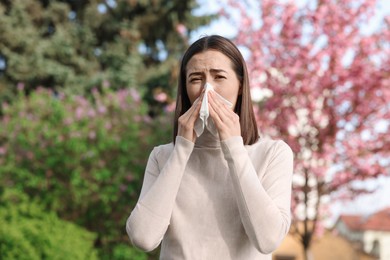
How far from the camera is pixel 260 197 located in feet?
5.96

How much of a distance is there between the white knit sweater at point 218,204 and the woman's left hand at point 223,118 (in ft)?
0.08

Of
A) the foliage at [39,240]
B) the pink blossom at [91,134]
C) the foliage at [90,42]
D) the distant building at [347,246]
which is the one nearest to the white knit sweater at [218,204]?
the foliage at [39,240]

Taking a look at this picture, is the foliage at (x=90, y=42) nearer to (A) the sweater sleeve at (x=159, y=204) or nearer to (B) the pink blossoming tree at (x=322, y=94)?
(B) the pink blossoming tree at (x=322, y=94)

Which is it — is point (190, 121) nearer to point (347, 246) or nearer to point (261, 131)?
point (261, 131)

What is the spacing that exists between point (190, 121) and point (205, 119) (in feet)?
0.14

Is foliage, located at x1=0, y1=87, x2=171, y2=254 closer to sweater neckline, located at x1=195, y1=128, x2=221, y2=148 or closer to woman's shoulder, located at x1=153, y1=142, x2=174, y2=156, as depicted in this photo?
woman's shoulder, located at x1=153, y1=142, x2=174, y2=156

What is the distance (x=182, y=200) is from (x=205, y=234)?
12 centimetres

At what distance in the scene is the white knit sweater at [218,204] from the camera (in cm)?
182

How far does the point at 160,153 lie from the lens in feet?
6.84

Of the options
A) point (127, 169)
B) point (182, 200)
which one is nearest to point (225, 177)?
point (182, 200)

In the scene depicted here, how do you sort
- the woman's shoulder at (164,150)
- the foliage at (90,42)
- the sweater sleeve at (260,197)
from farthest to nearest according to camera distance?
the foliage at (90,42), the woman's shoulder at (164,150), the sweater sleeve at (260,197)

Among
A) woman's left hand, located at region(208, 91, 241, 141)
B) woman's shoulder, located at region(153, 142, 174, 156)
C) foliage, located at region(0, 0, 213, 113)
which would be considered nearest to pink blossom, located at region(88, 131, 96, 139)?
foliage, located at region(0, 0, 213, 113)

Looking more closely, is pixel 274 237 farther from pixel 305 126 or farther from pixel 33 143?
pixel 33 143

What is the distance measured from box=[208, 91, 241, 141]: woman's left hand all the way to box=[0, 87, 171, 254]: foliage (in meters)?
8.64
